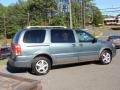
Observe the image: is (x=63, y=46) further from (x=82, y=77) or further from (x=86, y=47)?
(x=82, y=77)

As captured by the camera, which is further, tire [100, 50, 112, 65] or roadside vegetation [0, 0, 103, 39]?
roadside vegetation [0, 0, 103, 39]

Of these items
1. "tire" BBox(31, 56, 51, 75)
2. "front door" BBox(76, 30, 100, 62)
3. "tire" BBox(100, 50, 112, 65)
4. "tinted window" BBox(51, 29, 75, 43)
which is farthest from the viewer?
"tire" BBox(100, 50, 112, 65)

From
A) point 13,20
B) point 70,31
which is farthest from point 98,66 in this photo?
point 13,20

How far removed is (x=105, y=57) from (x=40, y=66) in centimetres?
316

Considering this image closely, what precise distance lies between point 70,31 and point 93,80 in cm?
304

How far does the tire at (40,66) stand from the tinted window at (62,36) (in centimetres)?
84

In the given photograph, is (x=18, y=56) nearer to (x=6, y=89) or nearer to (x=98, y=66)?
(x=98, y=66)

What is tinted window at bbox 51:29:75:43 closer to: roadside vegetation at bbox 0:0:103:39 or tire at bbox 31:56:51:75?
tire at bbox 31:56:51:75

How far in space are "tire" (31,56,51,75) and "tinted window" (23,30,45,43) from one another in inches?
25.0

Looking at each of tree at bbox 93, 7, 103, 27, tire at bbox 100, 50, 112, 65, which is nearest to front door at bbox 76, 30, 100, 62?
tire at bbox 100, 50, 112, 65

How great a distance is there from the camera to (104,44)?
12984 millimetres

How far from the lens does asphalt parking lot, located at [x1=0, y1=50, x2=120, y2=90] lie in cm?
892

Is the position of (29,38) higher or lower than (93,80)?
higher

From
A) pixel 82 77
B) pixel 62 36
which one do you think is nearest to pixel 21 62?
pixel 62 36
